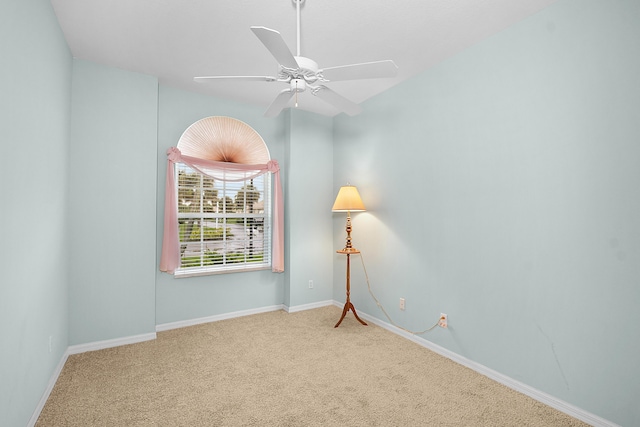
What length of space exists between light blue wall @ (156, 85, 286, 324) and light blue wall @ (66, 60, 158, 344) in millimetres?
284

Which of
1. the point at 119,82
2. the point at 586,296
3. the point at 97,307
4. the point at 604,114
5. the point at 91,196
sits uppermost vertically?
the point at 119,82

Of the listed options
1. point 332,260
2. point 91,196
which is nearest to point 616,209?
point 332,260

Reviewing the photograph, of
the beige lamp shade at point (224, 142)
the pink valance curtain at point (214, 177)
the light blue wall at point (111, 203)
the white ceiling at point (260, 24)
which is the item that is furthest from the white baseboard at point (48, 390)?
the white ceiling at point (260, 24)

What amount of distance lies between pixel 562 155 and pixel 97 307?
160 inches

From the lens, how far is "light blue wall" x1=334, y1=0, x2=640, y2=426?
184 centimetres

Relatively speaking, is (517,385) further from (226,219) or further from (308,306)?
(226,219)

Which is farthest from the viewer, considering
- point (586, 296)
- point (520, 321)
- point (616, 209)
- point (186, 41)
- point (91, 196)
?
point (91, 196)

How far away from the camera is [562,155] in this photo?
209 cm

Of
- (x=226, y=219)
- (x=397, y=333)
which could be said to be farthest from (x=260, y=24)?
(x=397, y=333)

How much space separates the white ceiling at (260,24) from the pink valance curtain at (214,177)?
97 centimetres

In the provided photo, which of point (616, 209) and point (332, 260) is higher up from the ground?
point (616, 209)

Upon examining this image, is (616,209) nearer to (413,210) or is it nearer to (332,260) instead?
(413,210)

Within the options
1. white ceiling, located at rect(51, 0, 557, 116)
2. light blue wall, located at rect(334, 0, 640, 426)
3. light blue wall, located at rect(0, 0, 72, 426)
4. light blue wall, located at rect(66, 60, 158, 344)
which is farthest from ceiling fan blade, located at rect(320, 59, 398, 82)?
light blue wall, located at rect(66, 60, 158, 344)

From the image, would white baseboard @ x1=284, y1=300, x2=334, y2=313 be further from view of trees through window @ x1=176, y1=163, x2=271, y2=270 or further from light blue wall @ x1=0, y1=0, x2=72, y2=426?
light blue wall @ x1=0, y1=0, x2=72, y2=426
